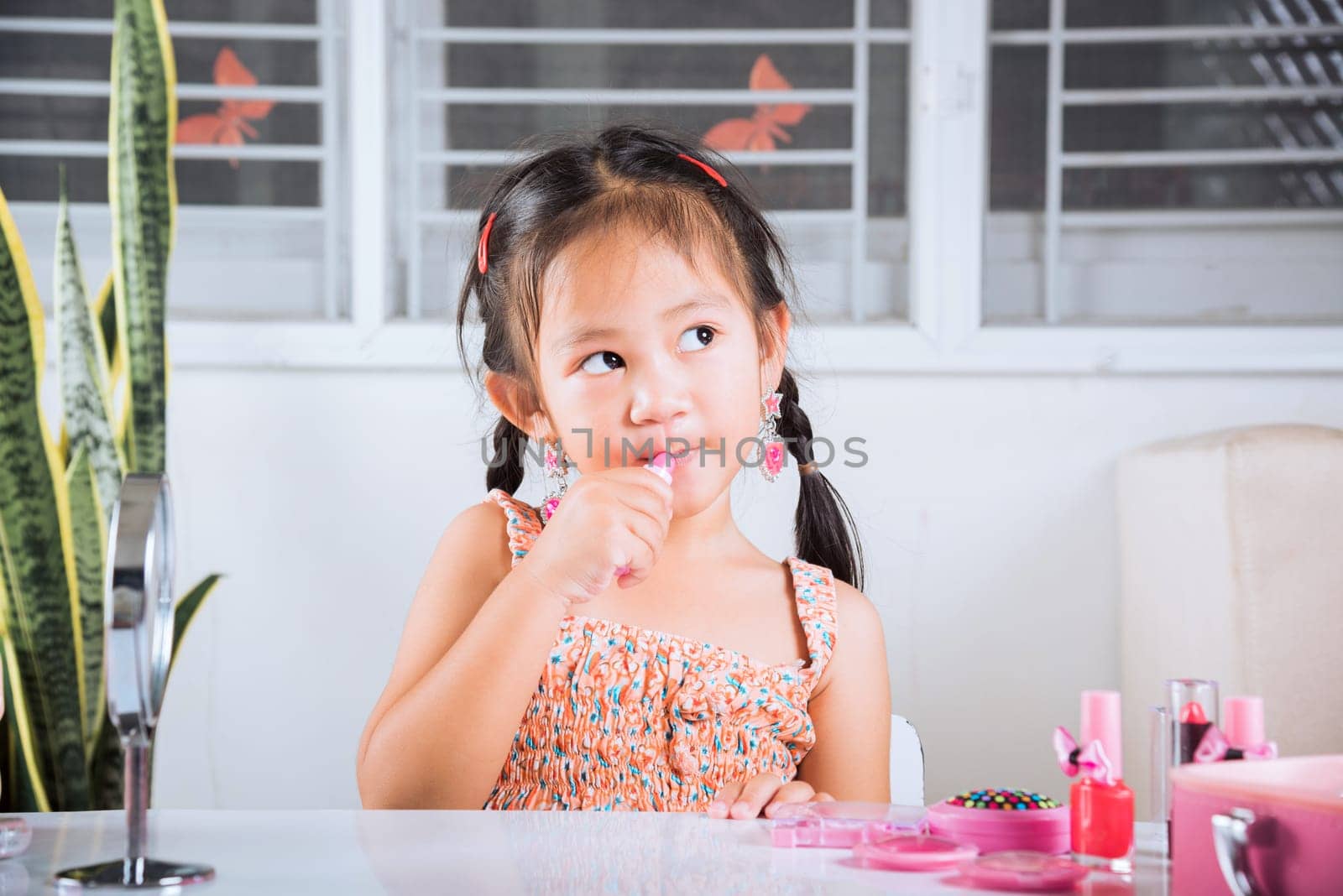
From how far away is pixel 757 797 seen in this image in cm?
76

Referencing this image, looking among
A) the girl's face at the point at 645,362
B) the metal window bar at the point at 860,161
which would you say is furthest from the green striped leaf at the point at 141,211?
the metal window bar at the point at 860,161

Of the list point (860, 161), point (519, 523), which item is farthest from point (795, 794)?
point (860, 161)

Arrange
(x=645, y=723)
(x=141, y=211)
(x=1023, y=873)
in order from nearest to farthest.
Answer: (x=1023, y=873), (x=645, y=723), (x=141, y=211)

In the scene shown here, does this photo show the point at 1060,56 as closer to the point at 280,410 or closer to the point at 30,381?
the point at 280,410

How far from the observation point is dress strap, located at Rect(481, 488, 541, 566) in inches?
44.3

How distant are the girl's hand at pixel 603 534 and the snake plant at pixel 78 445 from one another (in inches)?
36.8

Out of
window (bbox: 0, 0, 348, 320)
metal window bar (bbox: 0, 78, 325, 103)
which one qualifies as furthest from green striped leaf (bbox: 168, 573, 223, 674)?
metal window bar (bbox: 0, 78, 325, 103)

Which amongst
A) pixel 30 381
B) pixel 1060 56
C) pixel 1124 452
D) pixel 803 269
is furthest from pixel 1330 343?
pixel 30 381

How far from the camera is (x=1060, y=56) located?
1933 millimetres

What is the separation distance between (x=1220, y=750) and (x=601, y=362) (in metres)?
0.60

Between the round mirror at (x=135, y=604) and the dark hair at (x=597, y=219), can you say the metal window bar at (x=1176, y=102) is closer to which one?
the dark hair at (x=597, y=219)

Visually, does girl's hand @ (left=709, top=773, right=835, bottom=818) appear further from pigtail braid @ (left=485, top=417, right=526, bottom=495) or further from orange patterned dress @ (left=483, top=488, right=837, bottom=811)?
pigtail braid @ (left=485, top=417, right=526, bottom=495)

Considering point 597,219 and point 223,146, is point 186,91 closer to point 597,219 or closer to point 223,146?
point 223,146

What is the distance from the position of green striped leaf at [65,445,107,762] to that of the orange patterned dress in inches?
31.7
